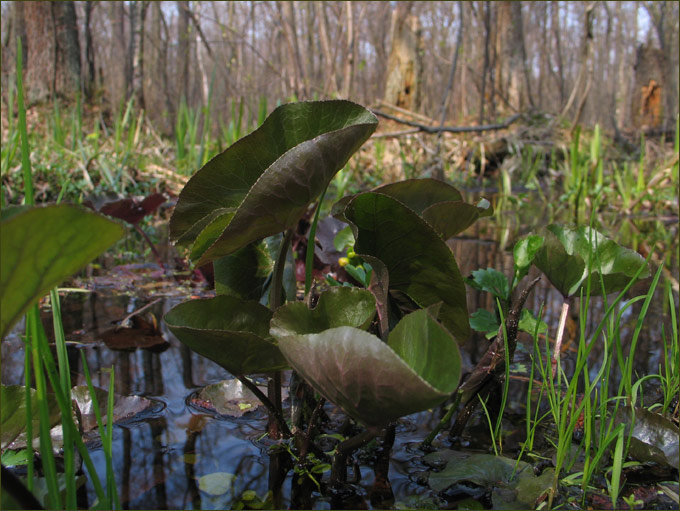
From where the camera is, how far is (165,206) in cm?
354

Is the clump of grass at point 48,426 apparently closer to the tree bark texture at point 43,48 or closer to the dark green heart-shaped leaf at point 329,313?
the dark green heart-shaped leaf at point 329,313

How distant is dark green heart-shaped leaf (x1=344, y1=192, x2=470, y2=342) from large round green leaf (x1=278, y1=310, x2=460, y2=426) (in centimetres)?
16

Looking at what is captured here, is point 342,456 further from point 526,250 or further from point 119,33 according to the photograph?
point 119,33

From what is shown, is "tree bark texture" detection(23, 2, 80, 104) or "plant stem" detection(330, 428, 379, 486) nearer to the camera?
"plant stem" detection(330, 428, 379, 486)

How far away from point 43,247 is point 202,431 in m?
0.52

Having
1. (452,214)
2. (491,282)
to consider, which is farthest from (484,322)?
(452,214)

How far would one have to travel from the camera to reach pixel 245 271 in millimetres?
799

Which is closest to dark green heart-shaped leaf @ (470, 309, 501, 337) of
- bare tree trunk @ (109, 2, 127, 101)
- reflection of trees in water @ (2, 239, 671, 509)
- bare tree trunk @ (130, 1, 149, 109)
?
reflection of trees in water @ (2, 239, 671, 509)

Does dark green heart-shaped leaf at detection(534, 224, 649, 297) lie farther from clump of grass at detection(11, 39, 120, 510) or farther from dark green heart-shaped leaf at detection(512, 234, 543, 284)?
clump of grass at detection(11, 39, 120, 510)

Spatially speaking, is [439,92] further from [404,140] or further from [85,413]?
[85,413]

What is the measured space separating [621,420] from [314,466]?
1.24ft

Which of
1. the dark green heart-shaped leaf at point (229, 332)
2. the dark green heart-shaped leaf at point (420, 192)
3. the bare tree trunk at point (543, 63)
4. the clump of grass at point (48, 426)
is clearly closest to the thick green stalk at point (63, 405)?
the clump of grass at point (48, 426)

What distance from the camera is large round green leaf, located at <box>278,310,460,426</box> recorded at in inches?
→ 16.3

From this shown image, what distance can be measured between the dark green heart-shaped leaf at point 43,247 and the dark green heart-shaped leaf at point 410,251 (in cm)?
33
